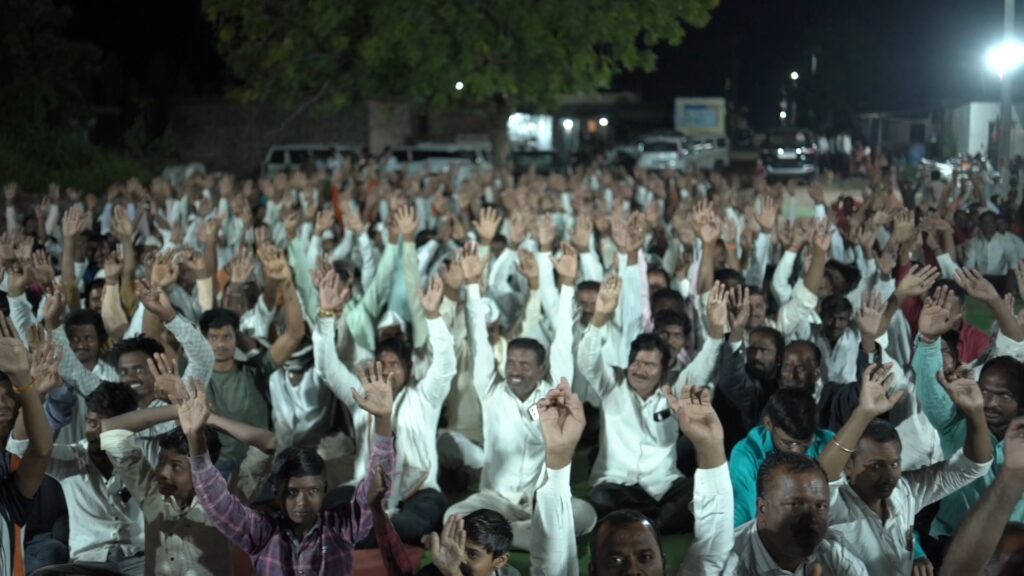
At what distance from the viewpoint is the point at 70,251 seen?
8.47 meters

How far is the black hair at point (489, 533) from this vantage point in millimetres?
4035

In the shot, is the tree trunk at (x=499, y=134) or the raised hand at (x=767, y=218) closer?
the raised hand at (x=767, y=218)

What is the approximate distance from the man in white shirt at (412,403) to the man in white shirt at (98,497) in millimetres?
1210

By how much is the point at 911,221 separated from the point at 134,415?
5.86 m

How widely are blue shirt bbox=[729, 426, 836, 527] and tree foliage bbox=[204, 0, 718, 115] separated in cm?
1774

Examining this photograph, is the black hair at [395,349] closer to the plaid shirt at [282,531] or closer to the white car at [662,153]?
the plaid shirt at [282,531]

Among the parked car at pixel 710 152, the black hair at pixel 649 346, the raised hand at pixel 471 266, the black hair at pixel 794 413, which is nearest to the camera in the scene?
the black hair at pixel 794 413

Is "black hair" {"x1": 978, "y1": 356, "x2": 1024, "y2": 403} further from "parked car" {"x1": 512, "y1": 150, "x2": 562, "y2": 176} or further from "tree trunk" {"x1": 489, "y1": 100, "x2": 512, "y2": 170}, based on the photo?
"parked car" {"x1": 512, "y1": 150, "x2": 562, "y2": 176}

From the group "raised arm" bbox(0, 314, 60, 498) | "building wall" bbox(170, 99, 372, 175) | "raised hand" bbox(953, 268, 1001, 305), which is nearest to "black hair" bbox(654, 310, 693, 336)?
"raised hand" bbox(953, 268, 1001, 305)

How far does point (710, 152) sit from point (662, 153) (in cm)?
428

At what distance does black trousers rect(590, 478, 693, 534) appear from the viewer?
630cm

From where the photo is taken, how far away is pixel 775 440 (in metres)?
5.14

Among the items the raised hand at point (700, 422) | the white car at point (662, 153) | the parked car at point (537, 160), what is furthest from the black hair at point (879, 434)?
the white car at point (662, 153)

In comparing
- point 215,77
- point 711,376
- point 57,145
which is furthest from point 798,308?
point 215,77
